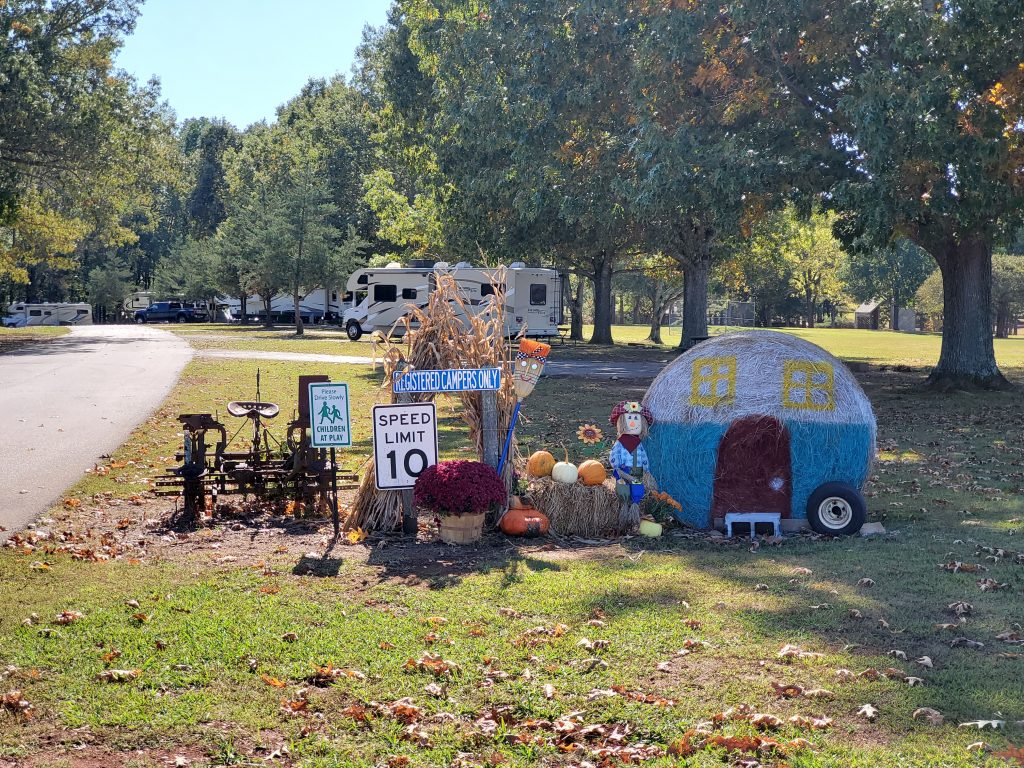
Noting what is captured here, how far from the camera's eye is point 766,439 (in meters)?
9.14

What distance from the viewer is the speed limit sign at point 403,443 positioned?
8.86 metres

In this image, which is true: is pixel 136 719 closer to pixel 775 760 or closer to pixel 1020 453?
pixel 775 760

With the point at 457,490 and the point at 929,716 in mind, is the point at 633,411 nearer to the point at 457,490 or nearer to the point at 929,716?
the point at 457,490

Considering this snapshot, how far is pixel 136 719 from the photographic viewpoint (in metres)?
4.80

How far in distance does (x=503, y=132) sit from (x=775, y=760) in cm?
2001

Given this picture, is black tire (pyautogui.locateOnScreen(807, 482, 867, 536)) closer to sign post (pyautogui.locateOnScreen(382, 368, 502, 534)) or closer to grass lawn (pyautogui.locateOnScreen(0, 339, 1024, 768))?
grass lawn (pyautogui.locateOnScreen(0, 339, 1024, 768))

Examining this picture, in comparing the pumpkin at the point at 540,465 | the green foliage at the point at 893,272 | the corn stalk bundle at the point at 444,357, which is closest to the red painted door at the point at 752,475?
the pumpkin at the point at 540,465

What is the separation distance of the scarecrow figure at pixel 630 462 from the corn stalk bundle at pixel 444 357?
3.29 ft

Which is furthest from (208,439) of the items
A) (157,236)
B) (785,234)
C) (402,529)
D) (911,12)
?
(157,236)

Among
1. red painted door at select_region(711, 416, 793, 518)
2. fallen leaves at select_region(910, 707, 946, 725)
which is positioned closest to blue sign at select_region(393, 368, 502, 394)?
red painted door at select_region(711, 416, 793, 518)

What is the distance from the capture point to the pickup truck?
8088 cm

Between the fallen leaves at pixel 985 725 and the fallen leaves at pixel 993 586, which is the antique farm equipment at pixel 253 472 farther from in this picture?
the fallen leaves at pixel 985 725

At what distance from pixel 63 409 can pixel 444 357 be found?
1189 centimetres

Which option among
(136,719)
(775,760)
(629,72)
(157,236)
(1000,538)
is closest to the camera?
(775,760)
